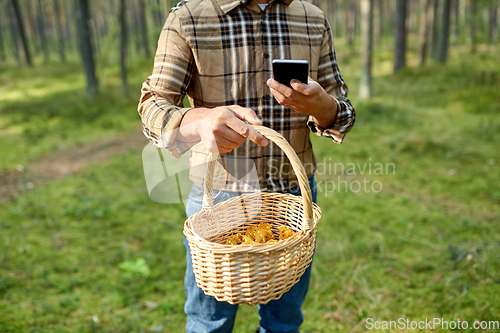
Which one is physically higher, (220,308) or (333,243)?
(220,308)

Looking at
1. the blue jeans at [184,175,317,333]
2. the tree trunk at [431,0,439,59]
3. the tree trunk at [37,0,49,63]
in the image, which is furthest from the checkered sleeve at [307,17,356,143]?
the tree trunk at [37,0,49,63]

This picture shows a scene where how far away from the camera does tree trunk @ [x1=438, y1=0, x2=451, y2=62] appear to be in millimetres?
12036

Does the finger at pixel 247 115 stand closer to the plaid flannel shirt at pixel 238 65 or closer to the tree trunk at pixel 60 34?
the plaid flannel shirt at pixel 238 65

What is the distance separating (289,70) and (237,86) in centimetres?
43

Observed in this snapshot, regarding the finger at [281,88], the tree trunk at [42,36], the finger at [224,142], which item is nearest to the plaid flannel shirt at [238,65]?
A: the finger at [224,142]

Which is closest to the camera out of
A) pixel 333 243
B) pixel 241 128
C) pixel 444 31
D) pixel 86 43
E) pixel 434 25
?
pixel 241 128

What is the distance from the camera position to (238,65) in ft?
5.03

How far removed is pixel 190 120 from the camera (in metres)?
1.24

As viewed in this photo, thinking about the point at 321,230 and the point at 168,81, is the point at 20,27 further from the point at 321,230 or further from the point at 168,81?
the point at 168,81

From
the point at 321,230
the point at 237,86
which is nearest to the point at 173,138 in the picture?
the point at 237,86

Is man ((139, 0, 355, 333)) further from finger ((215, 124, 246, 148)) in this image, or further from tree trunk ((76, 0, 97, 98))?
tree trunk ((76, 0, 97, 98))

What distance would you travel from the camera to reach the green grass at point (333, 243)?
2.69m

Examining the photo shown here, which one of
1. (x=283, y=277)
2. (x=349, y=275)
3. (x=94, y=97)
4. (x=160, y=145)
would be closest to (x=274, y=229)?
(x=283, y=277)

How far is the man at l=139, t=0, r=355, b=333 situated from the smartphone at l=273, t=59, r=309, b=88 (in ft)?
0.21
